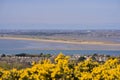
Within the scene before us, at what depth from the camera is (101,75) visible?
11062 millimetres

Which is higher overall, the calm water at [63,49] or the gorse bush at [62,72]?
the gorse bush at [62,72]

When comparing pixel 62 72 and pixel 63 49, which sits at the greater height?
pixel 62 72

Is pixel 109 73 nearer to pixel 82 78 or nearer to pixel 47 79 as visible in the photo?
pixel 82 78

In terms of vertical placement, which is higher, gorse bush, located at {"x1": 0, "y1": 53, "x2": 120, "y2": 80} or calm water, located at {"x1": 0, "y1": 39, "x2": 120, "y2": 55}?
gorse bush, located at {"x1": 0, "y1": 53, "x2": 120, "y2": 80}

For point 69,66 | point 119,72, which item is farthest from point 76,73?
point 119,72

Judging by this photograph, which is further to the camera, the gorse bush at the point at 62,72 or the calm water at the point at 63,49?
the calm water at the point at 63,49

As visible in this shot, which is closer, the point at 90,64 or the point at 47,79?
the point at 47,79

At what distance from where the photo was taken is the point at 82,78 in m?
10.7

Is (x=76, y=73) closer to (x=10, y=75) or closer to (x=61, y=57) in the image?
(x=61, y=57)

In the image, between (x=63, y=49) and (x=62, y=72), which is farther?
(x=63, y=49)

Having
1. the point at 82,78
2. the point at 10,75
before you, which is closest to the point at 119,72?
the point at 82,78

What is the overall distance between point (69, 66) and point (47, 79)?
2.52 ft

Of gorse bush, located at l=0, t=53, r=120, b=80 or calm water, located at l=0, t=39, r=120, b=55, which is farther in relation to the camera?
calm water, located at l=0, t=39, r=120, b=55

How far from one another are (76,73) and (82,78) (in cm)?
56
